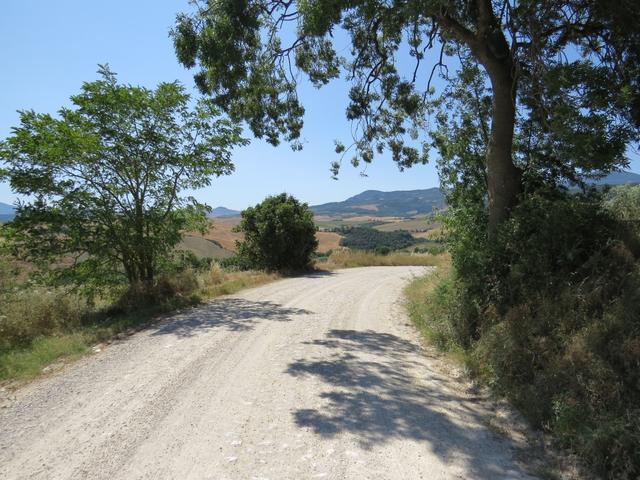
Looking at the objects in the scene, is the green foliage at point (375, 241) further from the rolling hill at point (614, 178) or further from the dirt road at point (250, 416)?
the dirt road at point (250, 416)

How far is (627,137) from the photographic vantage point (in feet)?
15.4

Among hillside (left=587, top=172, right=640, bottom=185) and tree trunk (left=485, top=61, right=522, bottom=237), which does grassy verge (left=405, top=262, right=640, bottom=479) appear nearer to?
hillside (left=587, top=172, right=640, bottom=185)

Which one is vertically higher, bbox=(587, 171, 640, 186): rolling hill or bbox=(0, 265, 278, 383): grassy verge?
bbox=(587, 171, 640, 186): rolling hill

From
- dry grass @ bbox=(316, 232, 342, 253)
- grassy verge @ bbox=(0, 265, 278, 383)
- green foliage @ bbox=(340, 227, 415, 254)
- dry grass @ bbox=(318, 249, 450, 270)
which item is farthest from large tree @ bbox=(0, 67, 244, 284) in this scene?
green foliage @ bbox=(340, 227, 415, 254)

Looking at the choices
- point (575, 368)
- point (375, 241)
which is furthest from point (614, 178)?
point (375, 241)

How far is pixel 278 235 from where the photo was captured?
2027 cm

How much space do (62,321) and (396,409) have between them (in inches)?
314

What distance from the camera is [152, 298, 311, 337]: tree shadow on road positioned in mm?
8375

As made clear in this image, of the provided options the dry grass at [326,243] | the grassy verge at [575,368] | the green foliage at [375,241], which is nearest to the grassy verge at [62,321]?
the grassy verge at [575,368]

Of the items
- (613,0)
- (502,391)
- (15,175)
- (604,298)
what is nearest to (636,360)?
(604,298)

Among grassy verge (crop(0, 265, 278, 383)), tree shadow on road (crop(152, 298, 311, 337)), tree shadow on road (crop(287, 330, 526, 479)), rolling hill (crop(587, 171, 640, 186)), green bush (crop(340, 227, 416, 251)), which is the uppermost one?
rolling hill (crop(587, 171, 640, 186))

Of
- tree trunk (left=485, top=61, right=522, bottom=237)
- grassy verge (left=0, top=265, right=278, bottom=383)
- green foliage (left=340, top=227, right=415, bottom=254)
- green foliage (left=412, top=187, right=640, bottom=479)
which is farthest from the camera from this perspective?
green foliage (left=340, top=227, right=415, bottom=254)

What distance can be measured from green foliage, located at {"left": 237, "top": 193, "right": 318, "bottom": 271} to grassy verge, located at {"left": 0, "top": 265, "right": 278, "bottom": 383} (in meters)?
7.85

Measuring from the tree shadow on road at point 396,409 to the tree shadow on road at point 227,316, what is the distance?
8.53 ft
